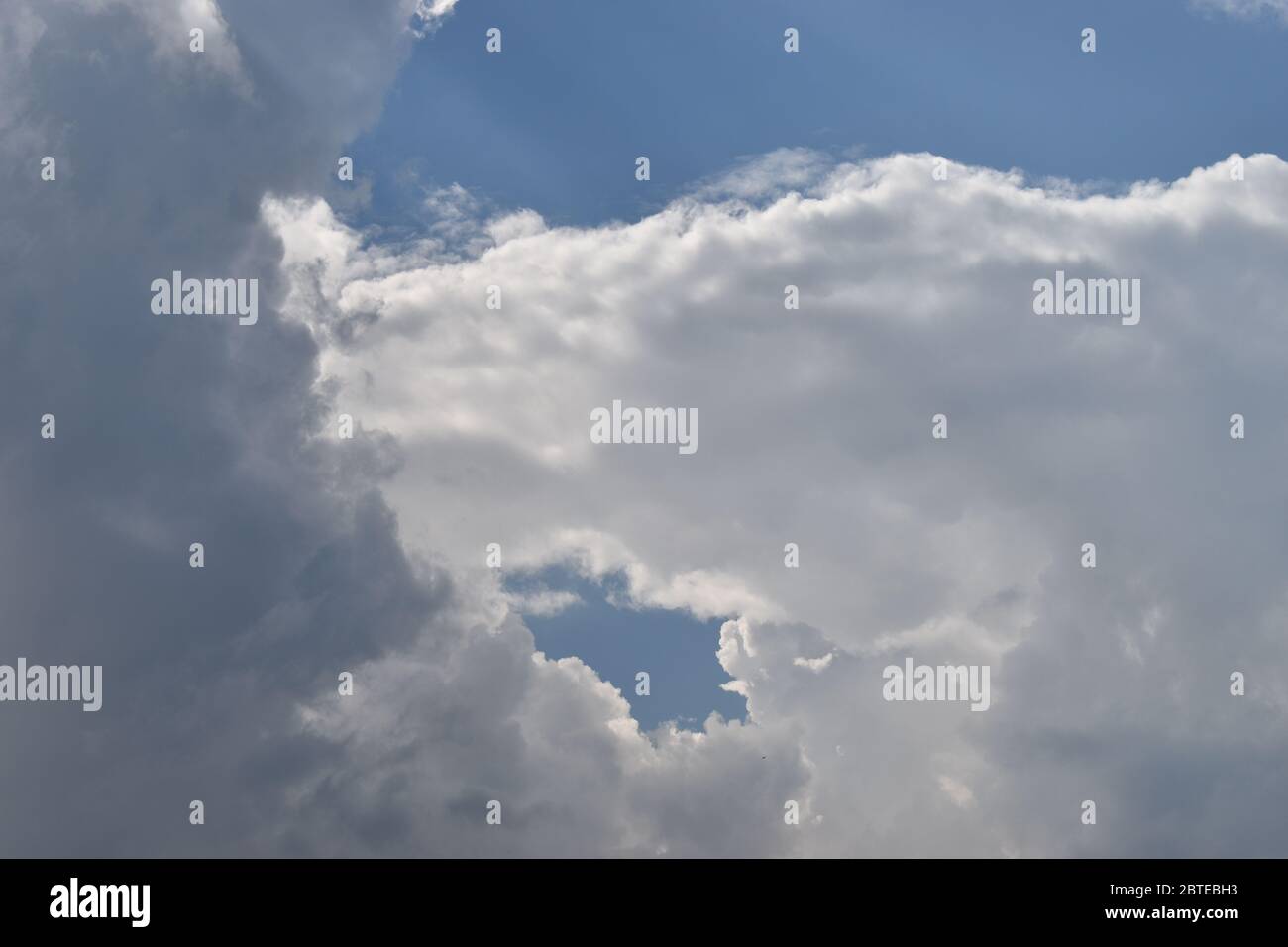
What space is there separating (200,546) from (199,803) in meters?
30.2

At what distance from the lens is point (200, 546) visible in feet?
498

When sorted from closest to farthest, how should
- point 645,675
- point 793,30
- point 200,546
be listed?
1. point 793,30
2. point 645,675
3. point 200,546

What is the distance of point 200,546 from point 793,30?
89425mm
